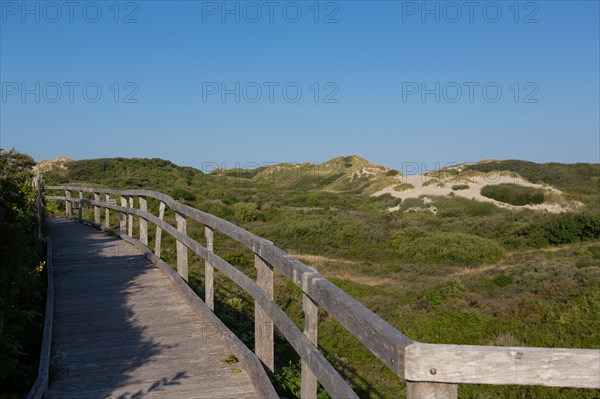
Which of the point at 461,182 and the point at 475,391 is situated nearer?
the point at 475,391

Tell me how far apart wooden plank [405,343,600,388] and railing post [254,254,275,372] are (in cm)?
237

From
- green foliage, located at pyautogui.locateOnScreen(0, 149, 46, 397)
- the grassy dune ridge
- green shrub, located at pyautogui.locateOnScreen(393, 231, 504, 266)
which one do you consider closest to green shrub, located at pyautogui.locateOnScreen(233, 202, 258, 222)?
the grassy dune ridge

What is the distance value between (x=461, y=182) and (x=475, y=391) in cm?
5425

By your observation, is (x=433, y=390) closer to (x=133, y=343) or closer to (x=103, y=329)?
(x=133, y=343)

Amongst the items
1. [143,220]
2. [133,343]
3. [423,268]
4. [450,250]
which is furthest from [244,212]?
[133,343]

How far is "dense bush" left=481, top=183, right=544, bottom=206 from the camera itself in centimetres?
5056

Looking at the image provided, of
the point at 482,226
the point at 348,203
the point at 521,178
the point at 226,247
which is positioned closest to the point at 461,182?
the point at 521,178

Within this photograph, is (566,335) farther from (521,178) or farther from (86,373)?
(521,178)

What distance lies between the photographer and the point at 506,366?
1.87m

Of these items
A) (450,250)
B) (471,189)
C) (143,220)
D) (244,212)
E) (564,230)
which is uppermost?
(471,189)

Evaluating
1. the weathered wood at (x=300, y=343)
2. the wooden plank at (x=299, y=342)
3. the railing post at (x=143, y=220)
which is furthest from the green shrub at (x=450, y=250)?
the weathered wood at (x=300, y=343)

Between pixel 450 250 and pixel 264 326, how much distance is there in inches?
1012

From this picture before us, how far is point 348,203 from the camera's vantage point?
184 feet

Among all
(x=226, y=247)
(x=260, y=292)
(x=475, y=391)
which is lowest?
(x=475, y=391)
